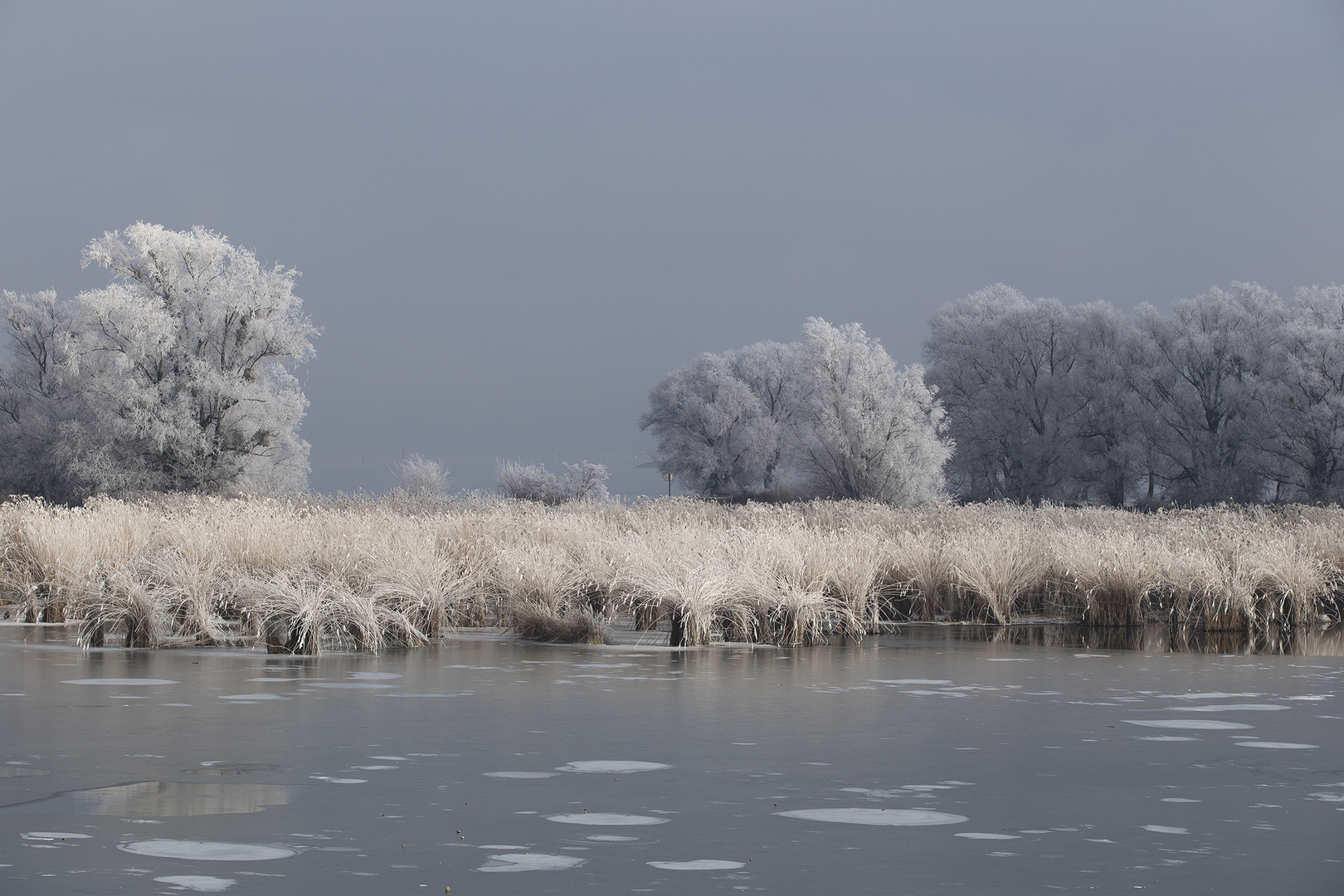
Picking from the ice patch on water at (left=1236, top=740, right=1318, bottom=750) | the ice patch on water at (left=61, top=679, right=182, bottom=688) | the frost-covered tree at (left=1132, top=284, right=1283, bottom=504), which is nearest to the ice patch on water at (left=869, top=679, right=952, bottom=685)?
the ice patch on water at (left=1236, top=740, right=1318, bottom=750)

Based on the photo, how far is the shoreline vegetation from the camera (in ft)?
37.3

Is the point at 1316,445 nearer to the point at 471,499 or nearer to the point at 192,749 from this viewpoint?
the point at 471,499

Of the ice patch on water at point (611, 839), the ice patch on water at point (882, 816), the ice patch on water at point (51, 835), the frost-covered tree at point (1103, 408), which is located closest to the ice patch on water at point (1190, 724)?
the ice patch on water at point (882, 816)

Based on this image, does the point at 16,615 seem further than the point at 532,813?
Yes

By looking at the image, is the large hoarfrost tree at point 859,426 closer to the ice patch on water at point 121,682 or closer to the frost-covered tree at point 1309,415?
the frost-covered tree at point 1309,415

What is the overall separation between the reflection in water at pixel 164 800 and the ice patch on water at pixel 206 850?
17.0 inches

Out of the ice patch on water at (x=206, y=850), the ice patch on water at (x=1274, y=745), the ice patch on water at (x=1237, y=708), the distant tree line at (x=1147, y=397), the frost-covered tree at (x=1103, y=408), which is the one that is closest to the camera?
the ice patch on water at (x=206, y=850)

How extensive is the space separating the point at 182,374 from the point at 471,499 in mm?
→ 16584

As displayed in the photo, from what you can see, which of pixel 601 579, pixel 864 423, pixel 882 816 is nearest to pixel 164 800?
pixel 882 816

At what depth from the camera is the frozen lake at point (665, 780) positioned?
4.06 m

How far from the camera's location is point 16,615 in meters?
13.8

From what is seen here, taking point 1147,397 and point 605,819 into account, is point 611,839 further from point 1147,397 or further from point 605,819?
point 1147,397

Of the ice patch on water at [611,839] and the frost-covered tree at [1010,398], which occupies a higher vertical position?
the frost-covered tree at [1010,398]

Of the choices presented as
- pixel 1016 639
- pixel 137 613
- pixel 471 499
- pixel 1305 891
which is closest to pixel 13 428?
pixel 471 499
